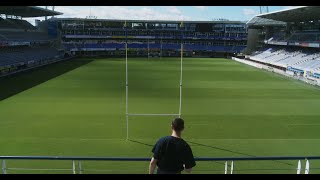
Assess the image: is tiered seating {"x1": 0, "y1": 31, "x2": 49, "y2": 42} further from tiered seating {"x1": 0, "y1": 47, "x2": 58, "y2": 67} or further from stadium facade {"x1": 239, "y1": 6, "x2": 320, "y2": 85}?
stadium facade {"x1": 239, "y1": 6, "x2": 320, "y2": 85}

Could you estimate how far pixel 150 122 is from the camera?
16.4m

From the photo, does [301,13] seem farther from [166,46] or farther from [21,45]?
[166,46]

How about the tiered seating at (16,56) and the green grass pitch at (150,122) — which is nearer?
the green grass pitch at (150,122)

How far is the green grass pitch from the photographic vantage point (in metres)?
12.1

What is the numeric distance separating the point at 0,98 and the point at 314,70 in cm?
2728

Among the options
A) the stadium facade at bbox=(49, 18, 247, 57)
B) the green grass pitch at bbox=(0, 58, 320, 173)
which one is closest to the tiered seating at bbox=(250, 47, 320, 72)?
the green grass pitch at bbox=(0, 58, 320, 173)

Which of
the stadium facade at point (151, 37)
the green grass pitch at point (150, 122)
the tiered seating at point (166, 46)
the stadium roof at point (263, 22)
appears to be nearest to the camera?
the green grass pitch at point (150, 122)

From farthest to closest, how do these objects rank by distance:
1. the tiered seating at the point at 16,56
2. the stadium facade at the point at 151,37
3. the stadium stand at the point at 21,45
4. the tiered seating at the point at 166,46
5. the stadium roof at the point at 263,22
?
the stadium facade at the point at 151,37, the tiered seating at the point at 166,46, the stadium roof at the point at 263,22, the stadium stand at the point at 21,45, the tiered seating at the point at 16,56

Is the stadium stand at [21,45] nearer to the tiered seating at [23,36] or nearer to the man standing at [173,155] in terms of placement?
the tiered seating at [23,36]

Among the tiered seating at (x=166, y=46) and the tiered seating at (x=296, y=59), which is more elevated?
the tiered seating at (x=166, y=46)

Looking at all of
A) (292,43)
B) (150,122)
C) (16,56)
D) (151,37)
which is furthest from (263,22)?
(150,122)

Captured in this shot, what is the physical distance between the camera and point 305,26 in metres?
55.7

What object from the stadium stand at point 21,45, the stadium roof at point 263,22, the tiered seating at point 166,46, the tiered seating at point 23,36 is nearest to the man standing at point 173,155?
the stadium stand at point 21,45

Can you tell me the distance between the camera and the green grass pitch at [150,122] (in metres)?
12.1
